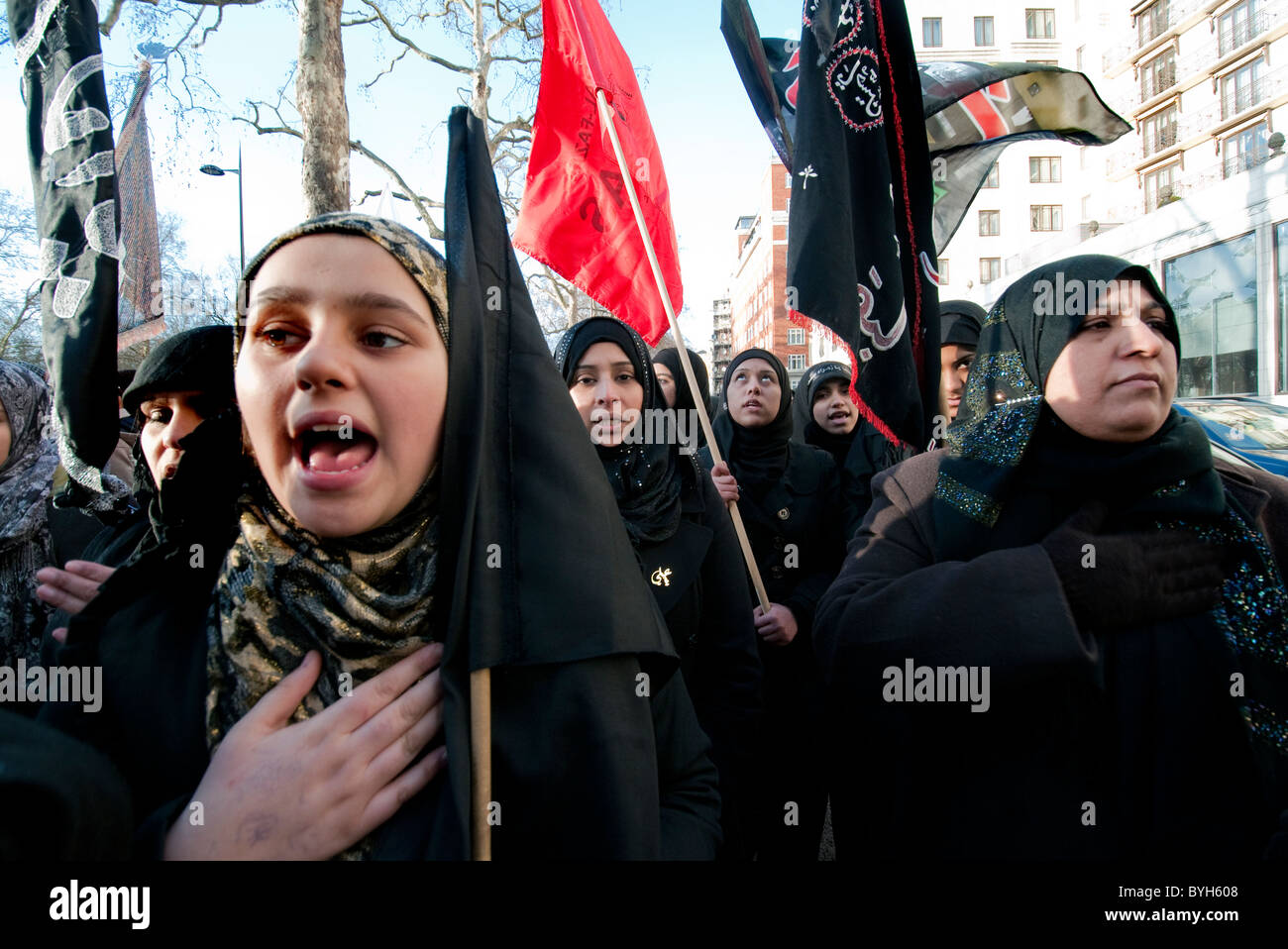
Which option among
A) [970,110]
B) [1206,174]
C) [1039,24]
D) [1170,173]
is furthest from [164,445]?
[1039,24]

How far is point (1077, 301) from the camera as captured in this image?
1.68 meters

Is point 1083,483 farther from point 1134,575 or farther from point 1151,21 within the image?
point 1151,21

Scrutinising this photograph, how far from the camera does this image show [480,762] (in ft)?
3.71

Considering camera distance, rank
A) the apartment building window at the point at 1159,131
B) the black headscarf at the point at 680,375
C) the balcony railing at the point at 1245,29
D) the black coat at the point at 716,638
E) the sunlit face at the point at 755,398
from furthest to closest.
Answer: the apartment building window at the point at 1159,131 < the balcony railing at the point at 1245,29 < the black headscarf at the point at 680,375 < the sunlit face at the point at 755,398 < the black coat at the point at 716,638

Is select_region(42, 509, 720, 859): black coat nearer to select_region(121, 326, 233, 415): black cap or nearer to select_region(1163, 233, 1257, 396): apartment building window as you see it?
select_region(121, 326, 233, 415): black cap

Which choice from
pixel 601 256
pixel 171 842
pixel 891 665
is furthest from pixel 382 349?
pixel 601 256

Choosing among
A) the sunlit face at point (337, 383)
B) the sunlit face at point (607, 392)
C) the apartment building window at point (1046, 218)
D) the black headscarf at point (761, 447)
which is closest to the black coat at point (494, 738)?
the sunlit face at point (337, 383)

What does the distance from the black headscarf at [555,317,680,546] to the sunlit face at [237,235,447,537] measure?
1.11 metres

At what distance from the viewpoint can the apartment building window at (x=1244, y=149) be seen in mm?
24062

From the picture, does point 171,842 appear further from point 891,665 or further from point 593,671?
point 891,665

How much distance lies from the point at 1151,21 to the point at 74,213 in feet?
133

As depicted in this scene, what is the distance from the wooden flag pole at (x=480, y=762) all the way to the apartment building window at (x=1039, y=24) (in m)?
45.1

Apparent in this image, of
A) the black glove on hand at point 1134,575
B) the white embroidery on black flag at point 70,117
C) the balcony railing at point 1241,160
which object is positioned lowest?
the black glove on hand at point 1134,575

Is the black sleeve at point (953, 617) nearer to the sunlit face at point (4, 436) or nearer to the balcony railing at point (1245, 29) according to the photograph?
the sunlit face at point (4, 436)
